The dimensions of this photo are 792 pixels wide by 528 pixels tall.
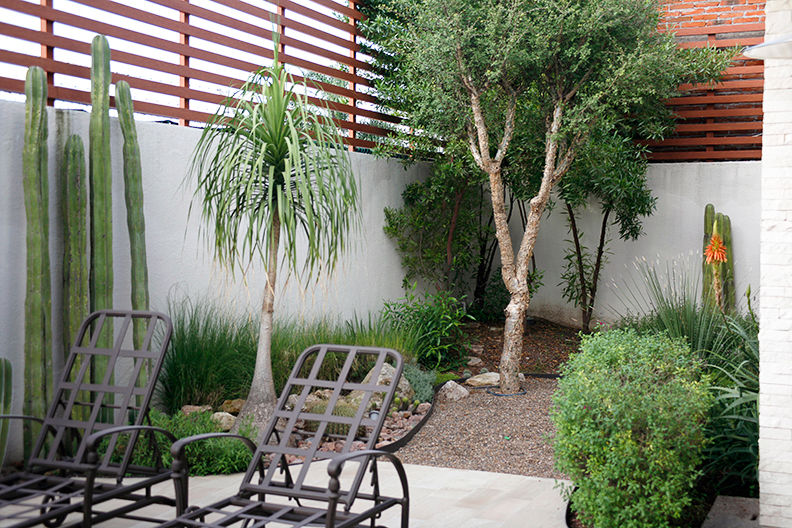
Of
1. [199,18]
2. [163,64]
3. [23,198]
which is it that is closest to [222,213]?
[23,198]

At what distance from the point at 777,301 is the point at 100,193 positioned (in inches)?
148

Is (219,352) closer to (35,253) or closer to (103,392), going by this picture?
(35,253)

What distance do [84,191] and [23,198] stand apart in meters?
0.35

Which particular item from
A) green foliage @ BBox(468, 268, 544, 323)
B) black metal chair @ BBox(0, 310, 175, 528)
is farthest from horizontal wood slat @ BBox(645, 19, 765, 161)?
black metal chair @ BBox(0, 310, 175, 528)

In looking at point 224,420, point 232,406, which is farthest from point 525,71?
point 224,420

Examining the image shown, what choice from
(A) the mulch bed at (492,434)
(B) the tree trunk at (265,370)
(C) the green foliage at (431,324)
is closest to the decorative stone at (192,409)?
(B) the tree trunk at (265,370)

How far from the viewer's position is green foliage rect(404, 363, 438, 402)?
612 cm

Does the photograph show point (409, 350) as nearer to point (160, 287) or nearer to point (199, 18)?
point (160, 287)

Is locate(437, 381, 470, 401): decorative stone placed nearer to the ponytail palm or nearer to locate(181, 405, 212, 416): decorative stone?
the ponytail palm

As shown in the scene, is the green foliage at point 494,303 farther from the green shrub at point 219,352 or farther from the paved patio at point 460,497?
the paved patio at point 460,497

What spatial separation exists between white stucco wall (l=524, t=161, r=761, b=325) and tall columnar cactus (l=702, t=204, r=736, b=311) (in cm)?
24

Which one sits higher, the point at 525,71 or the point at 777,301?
the point at 525,71

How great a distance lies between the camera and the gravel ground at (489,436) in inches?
191

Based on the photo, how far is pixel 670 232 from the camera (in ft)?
27.8
